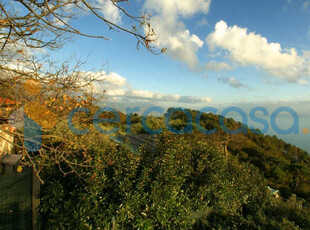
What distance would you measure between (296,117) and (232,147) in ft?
22.0

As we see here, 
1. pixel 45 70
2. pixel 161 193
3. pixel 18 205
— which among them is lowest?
pixel 18 205

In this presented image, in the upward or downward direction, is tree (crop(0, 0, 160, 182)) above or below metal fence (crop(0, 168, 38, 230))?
above

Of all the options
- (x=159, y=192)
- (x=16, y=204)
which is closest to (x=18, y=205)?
(x=16, y=204)

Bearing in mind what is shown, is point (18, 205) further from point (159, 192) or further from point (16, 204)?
point (159, 192)

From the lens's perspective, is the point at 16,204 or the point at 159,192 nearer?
the point at 16,204

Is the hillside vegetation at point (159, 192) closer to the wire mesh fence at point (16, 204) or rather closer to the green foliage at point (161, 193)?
the green foliage at point (161, 193)

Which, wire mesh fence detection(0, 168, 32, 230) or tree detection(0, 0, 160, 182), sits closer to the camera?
tree detection(0, 0, 160, 182)

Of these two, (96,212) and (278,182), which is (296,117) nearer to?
(278,182)

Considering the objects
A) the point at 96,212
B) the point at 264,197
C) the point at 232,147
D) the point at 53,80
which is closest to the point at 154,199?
the point at 96,212

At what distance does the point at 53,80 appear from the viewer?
295cm

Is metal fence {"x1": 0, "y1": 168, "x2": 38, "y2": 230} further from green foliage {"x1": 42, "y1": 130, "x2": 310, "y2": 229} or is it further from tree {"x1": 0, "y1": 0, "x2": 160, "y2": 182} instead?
tree {"x1": 0, "y1": 0, "x2": 160, "y2": 182}

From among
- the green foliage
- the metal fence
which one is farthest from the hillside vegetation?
the metal fence

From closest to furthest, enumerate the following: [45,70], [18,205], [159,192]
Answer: [45,70], [18,205], [159,192]

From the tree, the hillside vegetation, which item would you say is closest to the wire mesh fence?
the hillside vegetation
